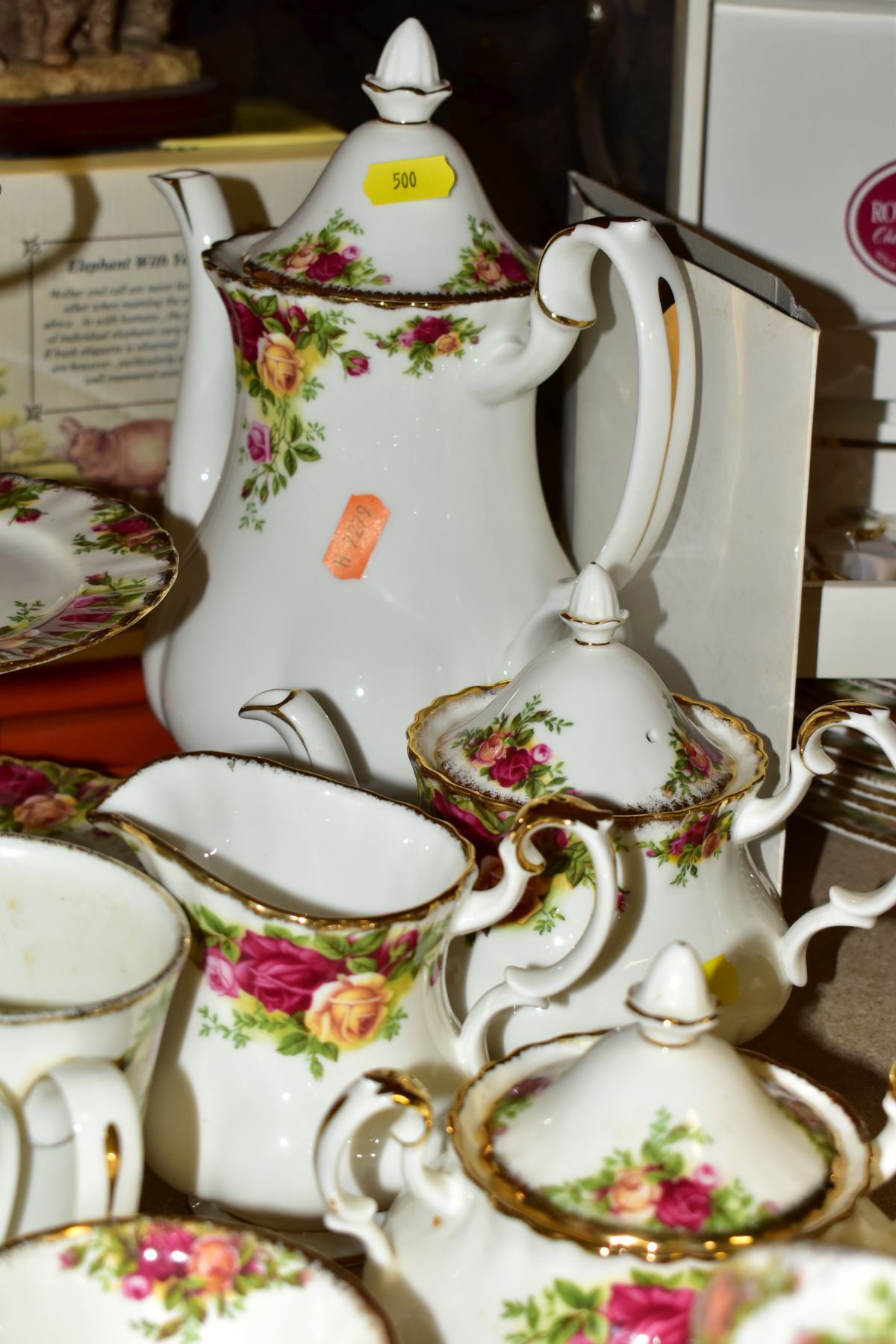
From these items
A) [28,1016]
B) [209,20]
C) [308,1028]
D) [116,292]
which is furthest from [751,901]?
[209,20]

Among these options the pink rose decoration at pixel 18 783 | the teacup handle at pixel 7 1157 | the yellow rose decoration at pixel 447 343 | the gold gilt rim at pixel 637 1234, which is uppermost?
the yellow rose decoration at pixel 447 343

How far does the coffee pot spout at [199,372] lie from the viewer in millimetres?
764

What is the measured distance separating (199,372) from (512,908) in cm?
36

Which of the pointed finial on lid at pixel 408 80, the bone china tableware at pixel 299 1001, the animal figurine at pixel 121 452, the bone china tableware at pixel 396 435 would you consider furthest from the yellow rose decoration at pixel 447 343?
the animal figurine at pixel 121 452

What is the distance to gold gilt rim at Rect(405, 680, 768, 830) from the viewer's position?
0.58 meters

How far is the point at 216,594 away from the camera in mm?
732

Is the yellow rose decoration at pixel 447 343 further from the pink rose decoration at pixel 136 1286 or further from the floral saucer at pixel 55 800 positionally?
the pink rose decoration at pixel 136 1286

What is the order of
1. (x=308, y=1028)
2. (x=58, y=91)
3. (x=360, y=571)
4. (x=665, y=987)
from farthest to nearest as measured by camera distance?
(x=58, y=91) → (x=360, y=571) → (x=308, y=1028) → (x=665, y=987)

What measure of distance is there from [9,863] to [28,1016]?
126mm

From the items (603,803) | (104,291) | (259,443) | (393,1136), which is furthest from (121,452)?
(393,1136)

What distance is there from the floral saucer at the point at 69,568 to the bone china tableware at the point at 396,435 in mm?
72

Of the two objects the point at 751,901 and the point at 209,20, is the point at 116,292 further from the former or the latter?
the point at 751,901

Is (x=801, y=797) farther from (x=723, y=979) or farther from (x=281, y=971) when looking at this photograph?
(x=281, y=971)

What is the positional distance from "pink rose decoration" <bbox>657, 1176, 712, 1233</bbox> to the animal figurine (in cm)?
63
